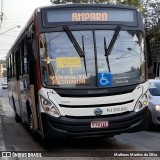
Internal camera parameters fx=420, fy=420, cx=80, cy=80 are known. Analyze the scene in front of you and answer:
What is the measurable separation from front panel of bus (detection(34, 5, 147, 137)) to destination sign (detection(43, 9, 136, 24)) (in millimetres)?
21

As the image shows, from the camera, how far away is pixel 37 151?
9430 millimetres

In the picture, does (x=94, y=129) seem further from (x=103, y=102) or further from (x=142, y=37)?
(x=142, y=37)

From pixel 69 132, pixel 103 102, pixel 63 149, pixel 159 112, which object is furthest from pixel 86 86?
pixel 159 112

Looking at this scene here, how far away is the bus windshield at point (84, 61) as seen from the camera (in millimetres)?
8820

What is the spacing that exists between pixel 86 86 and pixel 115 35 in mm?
1326

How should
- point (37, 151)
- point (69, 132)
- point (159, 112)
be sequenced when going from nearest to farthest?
point (69, 132) → point (37, 151) → point (159, 112)

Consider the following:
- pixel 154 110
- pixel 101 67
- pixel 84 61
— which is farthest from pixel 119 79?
pixel 154 110

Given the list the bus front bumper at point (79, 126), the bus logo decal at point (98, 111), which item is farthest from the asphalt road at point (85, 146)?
the bus logo decal at point (98, 111)

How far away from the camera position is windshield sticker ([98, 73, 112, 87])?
29.1 feet

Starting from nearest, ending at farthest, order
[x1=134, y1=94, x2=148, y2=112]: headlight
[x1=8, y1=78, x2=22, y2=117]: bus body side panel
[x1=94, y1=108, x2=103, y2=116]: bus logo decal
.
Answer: [x1=94, y1=108, x2=103, y2=116]: bus logo decal < [x1=134, y1=94, x2=148, y2=112]: headlight < [x1=8, y1=78, x2=22, y2=117]: bus body side panel

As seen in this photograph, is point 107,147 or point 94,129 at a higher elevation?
point 94,129

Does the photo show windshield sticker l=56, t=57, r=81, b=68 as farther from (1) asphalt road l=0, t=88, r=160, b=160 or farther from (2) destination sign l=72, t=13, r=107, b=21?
(1) asphalt road l=0, t=88, r=160, b=160

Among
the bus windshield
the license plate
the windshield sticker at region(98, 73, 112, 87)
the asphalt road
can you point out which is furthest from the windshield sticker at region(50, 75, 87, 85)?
the asphalt road

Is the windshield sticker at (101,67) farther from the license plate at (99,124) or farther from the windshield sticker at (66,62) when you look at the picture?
the license plate at (99,124)
